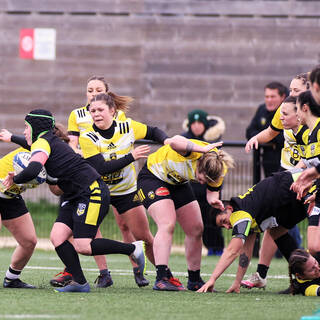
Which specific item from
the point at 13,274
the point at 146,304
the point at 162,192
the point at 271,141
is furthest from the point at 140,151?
the point at 271,141

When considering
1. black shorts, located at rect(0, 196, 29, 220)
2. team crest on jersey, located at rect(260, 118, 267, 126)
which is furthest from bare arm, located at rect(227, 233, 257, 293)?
team crest on jersey, located at rect(260, 118, 267, 126)

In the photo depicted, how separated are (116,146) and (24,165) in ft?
3.11

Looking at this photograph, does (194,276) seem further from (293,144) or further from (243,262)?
(293,144)

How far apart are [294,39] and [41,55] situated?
458 cm

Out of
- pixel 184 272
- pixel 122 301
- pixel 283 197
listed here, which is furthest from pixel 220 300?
pixel 184 272

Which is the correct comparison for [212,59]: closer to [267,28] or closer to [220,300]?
[267,28]

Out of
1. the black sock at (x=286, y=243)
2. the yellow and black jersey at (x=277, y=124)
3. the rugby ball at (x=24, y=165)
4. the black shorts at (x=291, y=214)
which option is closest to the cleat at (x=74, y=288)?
the rugby ball at (x=24, y=165)

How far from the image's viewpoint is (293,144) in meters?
8.60

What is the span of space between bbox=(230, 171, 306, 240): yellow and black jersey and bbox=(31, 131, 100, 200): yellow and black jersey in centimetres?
124

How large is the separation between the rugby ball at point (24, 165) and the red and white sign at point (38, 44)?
887cm

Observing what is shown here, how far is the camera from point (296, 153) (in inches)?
341

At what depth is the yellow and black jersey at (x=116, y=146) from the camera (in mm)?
8320

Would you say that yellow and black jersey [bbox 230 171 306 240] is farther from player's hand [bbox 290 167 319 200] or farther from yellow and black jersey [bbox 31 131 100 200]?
yellow and black jersey [bbox 31 131 100 200]

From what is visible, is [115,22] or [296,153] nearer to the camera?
[296,153]
